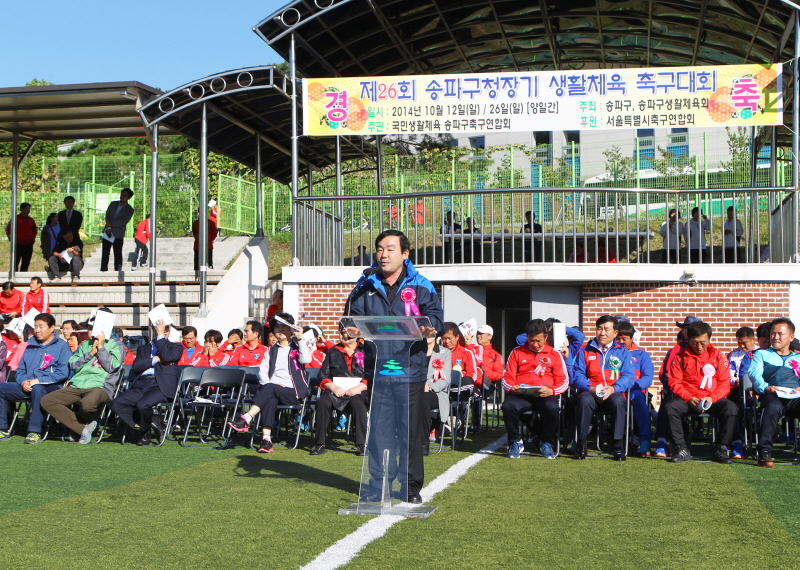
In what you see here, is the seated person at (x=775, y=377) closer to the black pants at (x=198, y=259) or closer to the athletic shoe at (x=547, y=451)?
the athletic shoe at (x=547, y=451)

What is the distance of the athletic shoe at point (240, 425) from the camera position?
9805 millimetres

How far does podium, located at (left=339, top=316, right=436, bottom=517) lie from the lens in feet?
19.7

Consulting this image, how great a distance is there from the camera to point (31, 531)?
556cm

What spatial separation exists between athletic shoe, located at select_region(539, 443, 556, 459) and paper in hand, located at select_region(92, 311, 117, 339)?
16.7 feet

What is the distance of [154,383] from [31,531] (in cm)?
506

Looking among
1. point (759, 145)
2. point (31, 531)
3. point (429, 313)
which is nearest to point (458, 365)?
point (429, 313)

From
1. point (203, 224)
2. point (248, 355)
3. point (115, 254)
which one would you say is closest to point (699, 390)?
point (248, 355)

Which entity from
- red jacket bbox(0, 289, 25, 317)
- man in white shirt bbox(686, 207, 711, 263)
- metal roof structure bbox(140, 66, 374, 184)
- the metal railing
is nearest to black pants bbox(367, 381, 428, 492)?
the metal railing

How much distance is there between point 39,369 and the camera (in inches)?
420

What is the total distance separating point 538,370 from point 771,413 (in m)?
2.22

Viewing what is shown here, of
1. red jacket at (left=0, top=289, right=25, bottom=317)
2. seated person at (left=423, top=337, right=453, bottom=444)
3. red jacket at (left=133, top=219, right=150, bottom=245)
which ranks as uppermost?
red jacket at (left=133, top=219, right=150, bottom=245)

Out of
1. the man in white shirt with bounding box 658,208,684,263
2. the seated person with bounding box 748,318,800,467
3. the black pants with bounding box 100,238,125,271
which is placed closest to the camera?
the seated person with bounding box 748,318,800,467

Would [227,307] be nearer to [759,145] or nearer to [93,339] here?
[93,339]

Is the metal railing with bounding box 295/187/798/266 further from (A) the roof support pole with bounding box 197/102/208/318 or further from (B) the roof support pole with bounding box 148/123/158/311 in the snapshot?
(B) the roof support pole with bounding box 148/123/158/311
